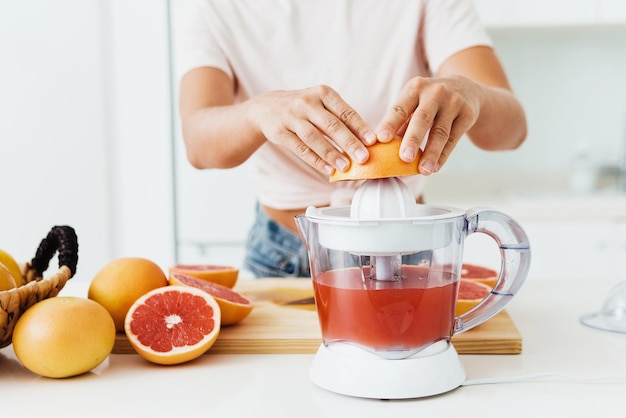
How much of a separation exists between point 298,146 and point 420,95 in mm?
159

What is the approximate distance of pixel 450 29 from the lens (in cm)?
142

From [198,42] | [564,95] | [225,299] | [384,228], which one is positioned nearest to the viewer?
[384,228]

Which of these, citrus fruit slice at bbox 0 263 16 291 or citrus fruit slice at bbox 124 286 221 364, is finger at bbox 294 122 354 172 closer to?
citrus fruit slice at bbox 124 286 221 364

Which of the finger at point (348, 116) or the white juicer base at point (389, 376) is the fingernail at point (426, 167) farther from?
the white juicer base at point (389, 376)

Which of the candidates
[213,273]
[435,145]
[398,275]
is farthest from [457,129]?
[213,273]

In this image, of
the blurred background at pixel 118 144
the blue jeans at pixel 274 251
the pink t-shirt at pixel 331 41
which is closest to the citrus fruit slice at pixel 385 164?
the pink t-shirt at pixel 331 41

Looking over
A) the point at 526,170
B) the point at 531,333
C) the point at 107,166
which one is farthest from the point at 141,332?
the point at 526,170

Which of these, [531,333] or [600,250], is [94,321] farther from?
[600,250]

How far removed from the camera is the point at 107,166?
2652 mm

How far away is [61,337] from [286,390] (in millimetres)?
249

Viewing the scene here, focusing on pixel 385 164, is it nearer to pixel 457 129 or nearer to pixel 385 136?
pixel 385 136

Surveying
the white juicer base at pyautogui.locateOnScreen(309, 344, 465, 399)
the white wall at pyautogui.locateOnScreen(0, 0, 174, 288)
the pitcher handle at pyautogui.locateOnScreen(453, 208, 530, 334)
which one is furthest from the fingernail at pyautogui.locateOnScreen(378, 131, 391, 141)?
the white wall at pyautogui.locateOnScreen(0, 0, 174, 288)

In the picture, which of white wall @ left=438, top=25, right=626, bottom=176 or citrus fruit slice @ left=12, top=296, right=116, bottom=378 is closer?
citrus fruit slice @ left=12, top=296, right=116, bottom=378

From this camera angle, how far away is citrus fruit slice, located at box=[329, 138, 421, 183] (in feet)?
2.55
